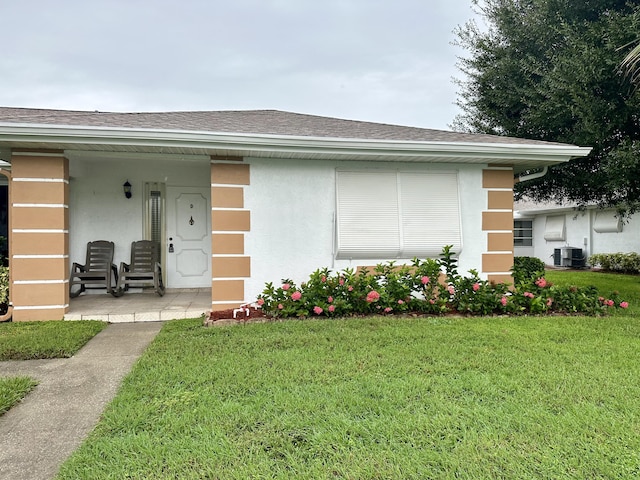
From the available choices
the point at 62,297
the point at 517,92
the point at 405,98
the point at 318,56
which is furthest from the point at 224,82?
the point at 62,297

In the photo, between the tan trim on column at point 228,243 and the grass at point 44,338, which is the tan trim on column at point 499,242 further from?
the grass at point 44,338

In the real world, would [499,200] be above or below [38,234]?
above

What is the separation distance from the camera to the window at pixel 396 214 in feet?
17.7

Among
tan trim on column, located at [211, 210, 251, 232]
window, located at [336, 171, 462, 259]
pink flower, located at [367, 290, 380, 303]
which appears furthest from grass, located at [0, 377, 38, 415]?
window, located at [336, 171, 462, 259]

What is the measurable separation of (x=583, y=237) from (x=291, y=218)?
13.2 m

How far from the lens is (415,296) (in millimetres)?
5355

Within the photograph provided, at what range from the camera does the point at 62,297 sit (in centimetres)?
489

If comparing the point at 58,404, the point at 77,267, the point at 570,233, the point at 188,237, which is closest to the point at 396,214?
the point at 188,237

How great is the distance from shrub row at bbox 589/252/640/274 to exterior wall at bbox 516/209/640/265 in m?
0.55

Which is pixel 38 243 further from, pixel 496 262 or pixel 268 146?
pixel 496 262

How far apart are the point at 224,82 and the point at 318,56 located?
452 centimetres

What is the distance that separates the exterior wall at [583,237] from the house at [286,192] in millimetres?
9368

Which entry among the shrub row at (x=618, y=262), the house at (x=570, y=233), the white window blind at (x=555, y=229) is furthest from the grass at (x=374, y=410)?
the white window blind at (x=555, y=229)

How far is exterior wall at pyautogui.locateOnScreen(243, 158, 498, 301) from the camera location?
526 centimetres
